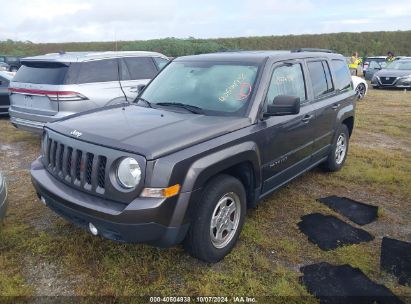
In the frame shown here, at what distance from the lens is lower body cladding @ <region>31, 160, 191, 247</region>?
8.71ft

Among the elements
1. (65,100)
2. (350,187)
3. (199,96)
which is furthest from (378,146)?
(65,100)

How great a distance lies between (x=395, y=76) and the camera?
1736 centimetres

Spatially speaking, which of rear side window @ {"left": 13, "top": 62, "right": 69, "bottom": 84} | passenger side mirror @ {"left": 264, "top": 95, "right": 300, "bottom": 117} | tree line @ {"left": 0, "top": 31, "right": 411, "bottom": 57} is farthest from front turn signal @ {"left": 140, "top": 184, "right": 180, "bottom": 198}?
tree line @ {"left": 0, "top": 31, "right": 411, "bottom": 57}

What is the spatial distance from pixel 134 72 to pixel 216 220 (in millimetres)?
5066

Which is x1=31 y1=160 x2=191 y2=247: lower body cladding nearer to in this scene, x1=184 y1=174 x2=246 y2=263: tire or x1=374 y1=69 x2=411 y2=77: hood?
x1=184 y1=174 x2=246 y2=263: tire

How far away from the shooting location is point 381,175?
558cm

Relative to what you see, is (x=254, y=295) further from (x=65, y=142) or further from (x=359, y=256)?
(x=65, y=142)

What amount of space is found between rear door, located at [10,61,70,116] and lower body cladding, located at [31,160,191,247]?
12.1 ft

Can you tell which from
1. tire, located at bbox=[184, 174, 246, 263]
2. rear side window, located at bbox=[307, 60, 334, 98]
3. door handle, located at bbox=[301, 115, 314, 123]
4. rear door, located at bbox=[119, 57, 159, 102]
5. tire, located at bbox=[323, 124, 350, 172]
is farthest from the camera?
rear door, located at bbox=[119, 57, 159, 102]

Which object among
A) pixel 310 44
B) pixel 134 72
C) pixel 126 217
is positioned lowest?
pixel 126 217

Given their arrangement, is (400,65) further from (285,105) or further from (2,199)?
(2,199)

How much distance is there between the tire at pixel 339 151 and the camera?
5.44 m

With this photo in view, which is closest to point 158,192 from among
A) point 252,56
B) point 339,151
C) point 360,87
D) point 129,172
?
point 129,172

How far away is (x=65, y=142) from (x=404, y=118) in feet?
33.1
